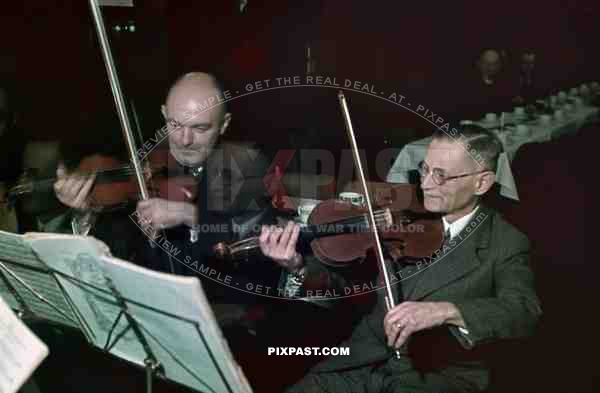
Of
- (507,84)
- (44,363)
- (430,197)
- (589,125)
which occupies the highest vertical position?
(507,84)

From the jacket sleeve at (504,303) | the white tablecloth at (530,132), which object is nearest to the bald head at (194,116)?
the white tablecloth at (530,132)

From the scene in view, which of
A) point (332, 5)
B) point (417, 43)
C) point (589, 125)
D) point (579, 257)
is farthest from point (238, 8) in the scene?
point (579, 257)

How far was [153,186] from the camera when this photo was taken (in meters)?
1.54

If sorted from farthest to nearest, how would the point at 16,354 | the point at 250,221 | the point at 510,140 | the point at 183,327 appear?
1. the point at 250,221
2. the point at 510,140
3. the point at 16,354
4. the point at 183,327

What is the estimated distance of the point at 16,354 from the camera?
50.4 inches

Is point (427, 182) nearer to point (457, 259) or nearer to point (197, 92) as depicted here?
point (457, 259)

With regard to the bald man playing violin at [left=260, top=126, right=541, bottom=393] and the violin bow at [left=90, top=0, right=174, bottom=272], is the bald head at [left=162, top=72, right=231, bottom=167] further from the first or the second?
the bald man playing violin at [left=260, top=126, right=541, bottom=393]

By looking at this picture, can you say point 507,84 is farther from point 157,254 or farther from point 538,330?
point 157,254

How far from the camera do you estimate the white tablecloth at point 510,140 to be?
138 cm

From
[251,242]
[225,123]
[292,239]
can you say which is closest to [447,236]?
[292,239]

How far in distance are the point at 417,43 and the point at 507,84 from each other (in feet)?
0.83

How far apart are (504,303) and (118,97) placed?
1.18 metres

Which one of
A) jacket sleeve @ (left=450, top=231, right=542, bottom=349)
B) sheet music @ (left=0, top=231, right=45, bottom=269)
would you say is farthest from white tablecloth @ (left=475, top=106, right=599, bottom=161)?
sheet music @ (left=0, top=231, right=45, bottom=269)

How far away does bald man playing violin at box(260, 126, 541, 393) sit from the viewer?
140 cm
